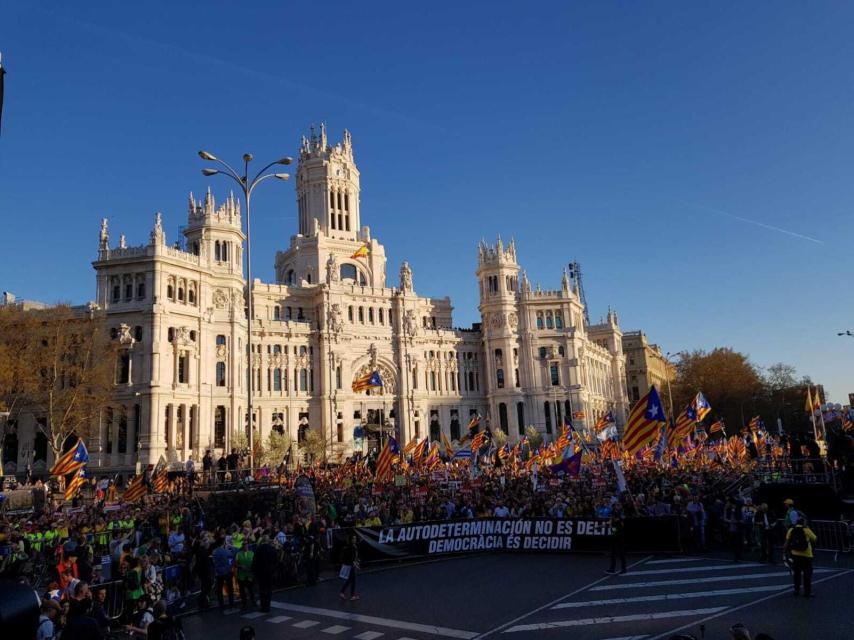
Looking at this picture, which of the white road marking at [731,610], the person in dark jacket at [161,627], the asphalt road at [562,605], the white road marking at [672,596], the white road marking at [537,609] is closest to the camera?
the person in dark jacket at [161,627]

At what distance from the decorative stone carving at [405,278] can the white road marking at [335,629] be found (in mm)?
69625

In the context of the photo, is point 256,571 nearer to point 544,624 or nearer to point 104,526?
point 544,624

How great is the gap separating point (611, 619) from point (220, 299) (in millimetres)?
58032

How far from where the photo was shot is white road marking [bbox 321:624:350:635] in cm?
1379

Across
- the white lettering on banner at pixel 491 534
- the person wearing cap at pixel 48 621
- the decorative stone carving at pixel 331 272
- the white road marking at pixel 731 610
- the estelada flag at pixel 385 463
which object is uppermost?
the decorative stone carving at pixel 331 272

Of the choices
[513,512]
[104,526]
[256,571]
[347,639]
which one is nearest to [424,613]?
[347,639]

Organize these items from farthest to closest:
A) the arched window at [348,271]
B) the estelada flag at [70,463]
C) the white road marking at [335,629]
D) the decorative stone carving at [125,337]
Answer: the arched window at [348,271], the decorative stone carving at [125,337], the estelada flag at [70,463], the white road marking at [335,629]

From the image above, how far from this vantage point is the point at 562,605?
15.0m

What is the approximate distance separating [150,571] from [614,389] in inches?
3849

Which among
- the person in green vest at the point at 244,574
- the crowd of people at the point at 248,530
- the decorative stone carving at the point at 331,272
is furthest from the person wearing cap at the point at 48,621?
the decorative stone carving at the point at 331,272

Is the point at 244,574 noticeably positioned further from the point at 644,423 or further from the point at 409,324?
the point at 409,324

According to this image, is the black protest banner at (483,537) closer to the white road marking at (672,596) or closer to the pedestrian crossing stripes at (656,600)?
the pedestrian crossing stripes at (656,600)

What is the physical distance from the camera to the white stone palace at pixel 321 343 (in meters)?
57.2

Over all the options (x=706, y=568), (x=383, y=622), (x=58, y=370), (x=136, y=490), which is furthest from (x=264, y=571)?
(x=58, y=370)
